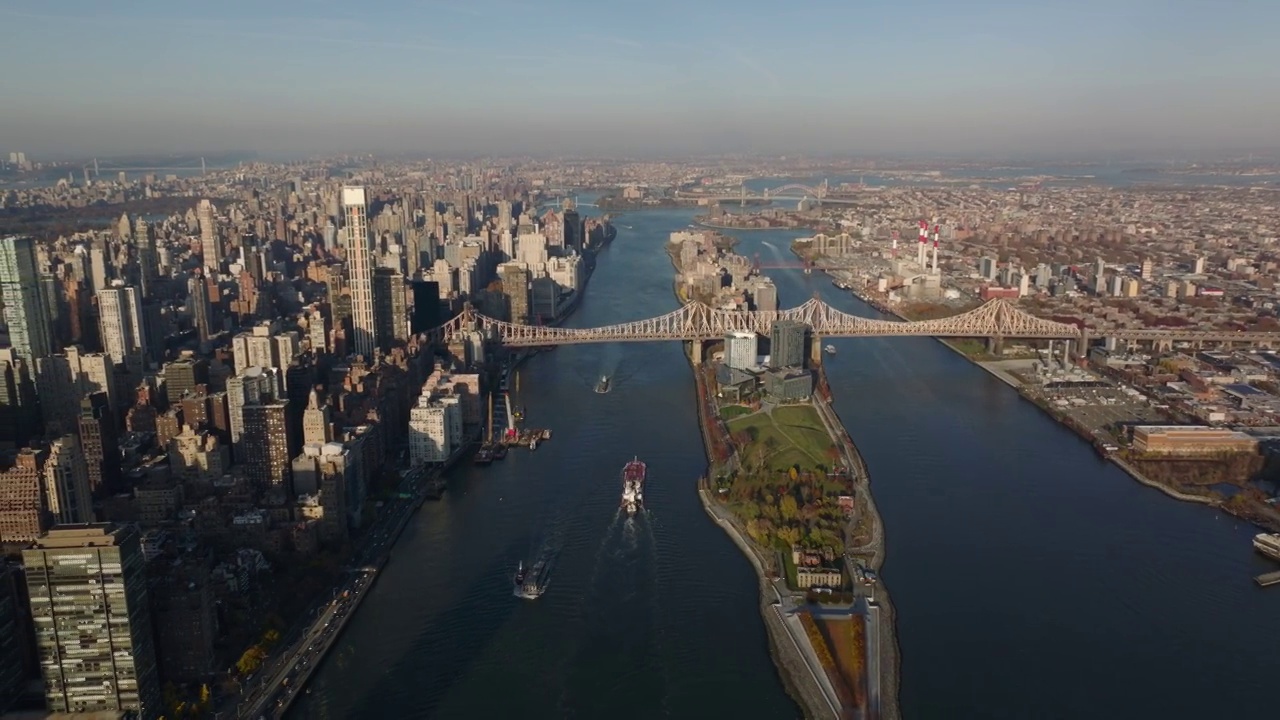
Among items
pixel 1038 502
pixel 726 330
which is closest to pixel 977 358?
pixel 726 330

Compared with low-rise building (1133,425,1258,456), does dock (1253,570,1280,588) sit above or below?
below

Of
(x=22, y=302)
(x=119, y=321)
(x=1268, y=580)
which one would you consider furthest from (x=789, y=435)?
(x=22, y=302)

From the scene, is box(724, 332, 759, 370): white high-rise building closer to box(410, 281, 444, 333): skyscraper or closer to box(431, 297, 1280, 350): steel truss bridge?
box(431, 297, 1280, 350): steel truss bridge

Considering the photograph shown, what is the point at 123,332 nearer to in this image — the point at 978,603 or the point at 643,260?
the point at 978,603

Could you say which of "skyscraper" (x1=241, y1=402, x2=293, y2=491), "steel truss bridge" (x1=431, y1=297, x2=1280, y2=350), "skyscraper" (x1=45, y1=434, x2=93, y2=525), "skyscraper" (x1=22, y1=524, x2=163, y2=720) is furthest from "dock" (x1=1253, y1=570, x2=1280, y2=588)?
"skyscraper" (x1=45, y1=434, x2=93, y2=525)

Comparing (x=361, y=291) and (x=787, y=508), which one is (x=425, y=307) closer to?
(x=361, y=291)

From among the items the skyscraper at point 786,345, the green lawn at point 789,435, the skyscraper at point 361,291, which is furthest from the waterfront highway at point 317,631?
the skyscraper at point 786,345

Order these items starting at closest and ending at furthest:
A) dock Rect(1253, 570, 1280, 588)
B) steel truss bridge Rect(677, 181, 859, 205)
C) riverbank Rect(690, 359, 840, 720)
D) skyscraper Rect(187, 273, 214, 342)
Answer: riverbank Rect(690, 359, 840, 720) < dock Rect(1253, 570, 1280, 588) < skyscraper Rect(187, 273, 214, 342) < steel truss bridge Rect(677, 181, 859, 205)

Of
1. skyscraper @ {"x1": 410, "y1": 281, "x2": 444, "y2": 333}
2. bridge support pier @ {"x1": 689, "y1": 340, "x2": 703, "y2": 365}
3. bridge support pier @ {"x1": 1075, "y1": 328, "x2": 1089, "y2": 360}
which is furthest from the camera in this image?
skyscraper @ {"x1": 410, "y1": 281, "x2": 444, "y2": 333}
